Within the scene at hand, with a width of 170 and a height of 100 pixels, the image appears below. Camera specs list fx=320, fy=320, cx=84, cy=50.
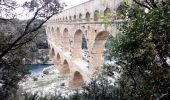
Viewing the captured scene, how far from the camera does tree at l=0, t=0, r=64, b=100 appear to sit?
9570 mm

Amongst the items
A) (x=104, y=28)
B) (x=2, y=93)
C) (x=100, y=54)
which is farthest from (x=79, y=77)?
(x=2, y=93)

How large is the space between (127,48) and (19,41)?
4448 millimetres

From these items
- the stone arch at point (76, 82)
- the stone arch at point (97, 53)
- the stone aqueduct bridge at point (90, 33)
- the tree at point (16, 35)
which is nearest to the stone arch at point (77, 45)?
the stone aqueduct bridge at point (90, 33)

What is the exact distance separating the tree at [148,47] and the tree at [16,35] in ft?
10.7

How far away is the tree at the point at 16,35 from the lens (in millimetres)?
9570

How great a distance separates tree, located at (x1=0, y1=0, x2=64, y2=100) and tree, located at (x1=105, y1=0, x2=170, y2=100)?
3.27m

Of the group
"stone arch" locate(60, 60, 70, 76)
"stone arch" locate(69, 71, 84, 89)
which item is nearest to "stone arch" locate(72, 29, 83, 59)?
"stone arch" locate(69, 71, 84, 89)

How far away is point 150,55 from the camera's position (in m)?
6.94

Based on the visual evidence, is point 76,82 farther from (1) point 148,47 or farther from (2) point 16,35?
(1) point 148,47

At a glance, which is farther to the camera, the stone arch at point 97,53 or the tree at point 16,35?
the stone arch at point 97,53

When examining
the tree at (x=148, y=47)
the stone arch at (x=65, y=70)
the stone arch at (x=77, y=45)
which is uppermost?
the tree at (x=148, y=47)

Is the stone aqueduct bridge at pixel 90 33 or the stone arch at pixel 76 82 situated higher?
the stone aqueduct bridge at pixel 90 33

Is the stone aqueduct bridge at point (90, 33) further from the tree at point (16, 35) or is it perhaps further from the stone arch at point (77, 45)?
Result: the tree at point (16, 35)

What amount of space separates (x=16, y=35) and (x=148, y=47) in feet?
15.9
